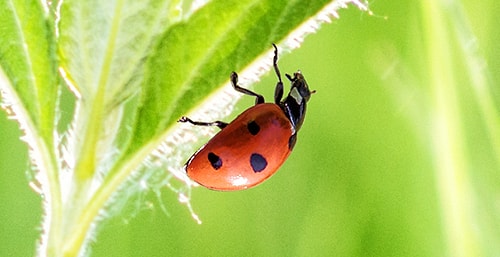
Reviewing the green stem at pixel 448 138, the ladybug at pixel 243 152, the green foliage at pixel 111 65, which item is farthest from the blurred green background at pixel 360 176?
the green foliage at pixel 111 65

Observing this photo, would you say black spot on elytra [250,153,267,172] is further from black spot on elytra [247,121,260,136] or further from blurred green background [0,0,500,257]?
blurred green background [0,0,500,257]

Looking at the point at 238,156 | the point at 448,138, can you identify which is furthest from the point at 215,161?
the point at 448,138

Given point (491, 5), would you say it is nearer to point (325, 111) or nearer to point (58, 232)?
point (325, 111)

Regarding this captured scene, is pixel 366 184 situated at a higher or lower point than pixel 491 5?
lower

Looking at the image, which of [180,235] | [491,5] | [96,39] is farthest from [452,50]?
[96,39]

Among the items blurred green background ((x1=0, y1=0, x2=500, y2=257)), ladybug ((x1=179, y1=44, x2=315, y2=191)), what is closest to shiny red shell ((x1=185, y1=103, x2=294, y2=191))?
ladybug ((x1=179, y1=44, x2=315, y2=191))

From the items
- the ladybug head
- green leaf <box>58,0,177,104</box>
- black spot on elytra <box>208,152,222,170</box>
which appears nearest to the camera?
green leaf <box>58,0,177,104</box>

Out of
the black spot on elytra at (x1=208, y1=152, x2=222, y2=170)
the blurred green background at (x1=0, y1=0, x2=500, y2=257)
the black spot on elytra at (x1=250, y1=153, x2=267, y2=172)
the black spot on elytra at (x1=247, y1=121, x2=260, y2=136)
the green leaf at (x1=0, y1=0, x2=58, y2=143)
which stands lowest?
the blurred green background at (x1=0, y1=0, x2=500, y2=257)
